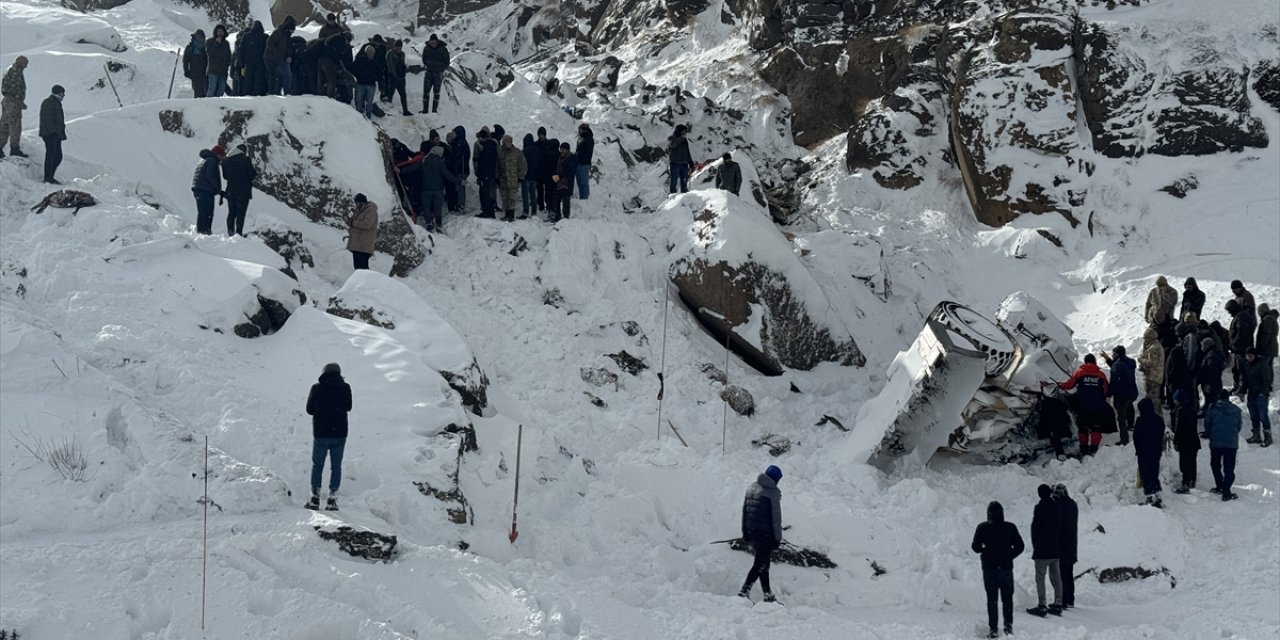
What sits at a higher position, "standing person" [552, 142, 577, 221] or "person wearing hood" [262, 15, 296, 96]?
"person wearing hood" [262, 15, 296, 96]

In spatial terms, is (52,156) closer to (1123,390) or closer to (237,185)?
(237,185)

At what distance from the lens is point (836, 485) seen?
47.5ft

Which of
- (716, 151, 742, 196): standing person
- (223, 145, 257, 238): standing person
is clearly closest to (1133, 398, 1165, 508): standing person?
(716, 151, 742, 196): standing person

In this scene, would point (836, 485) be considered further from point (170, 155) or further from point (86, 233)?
point (170, 155)

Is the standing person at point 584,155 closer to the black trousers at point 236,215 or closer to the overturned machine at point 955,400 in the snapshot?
the black trousers at point 236,215

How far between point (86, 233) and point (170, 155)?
3.59 metres

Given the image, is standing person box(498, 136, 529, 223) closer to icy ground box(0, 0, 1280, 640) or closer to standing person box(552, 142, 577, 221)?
standing person box(552, 142, 577, 221)

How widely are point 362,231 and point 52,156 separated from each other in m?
4.49

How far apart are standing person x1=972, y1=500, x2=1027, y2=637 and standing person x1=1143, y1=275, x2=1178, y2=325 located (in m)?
7.83

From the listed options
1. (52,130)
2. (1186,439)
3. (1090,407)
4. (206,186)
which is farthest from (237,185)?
(1186,439)

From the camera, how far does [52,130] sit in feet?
53.9

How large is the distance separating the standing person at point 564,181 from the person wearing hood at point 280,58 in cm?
505

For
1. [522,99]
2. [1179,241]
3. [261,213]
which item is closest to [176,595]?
[261,213]

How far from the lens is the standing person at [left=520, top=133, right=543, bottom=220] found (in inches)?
767
